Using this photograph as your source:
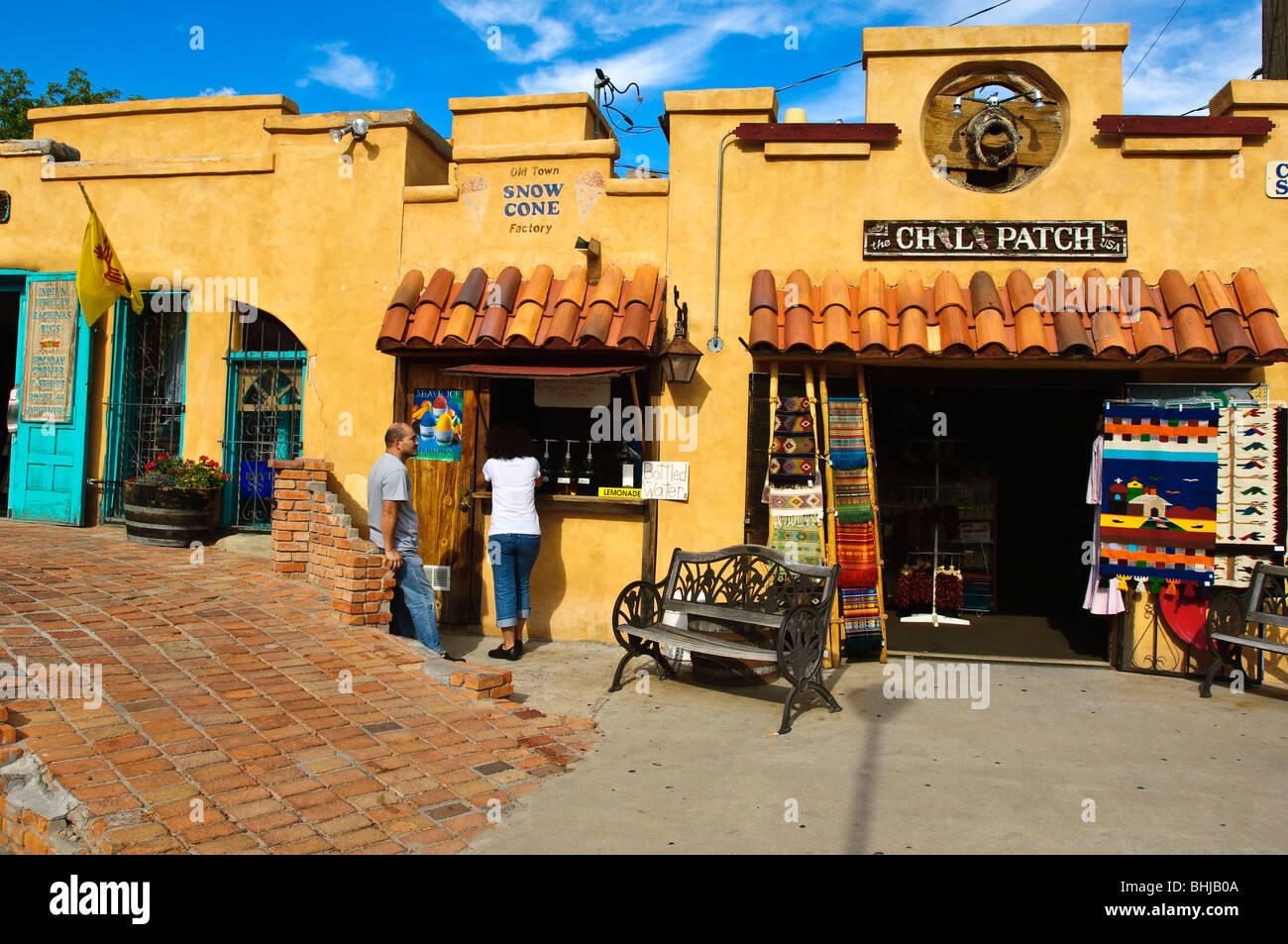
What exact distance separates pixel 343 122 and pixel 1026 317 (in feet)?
22.2

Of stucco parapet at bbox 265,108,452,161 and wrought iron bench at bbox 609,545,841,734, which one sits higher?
stucco parapet at bbox 265,108,452,161

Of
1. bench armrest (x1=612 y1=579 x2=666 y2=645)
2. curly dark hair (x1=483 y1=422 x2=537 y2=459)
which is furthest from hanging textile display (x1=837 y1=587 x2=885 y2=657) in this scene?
curly dark hair (x1=483 y1=422 x2=537 y2=459)

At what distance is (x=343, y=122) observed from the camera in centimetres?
904

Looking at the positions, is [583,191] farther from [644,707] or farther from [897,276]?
[644,707]

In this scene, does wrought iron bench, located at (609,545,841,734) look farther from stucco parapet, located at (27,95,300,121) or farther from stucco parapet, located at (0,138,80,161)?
stucco parapet, located at (0,138,80,161)

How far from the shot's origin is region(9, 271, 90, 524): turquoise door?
9633 millimetres

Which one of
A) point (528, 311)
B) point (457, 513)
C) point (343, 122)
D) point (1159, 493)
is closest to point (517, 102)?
point (343, 122)

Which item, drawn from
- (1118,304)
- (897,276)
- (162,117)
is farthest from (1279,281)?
(162,117)

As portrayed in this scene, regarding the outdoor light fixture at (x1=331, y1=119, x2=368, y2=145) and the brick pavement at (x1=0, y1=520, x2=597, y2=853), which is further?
the outdoor light fixture at (x1=331, y1=119, x2=368, y2=145)

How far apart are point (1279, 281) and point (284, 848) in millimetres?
8549

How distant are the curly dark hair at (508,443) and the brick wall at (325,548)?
1.33 meters

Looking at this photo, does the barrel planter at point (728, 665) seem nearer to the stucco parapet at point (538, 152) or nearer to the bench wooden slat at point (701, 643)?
the bench wooden slat at point (701, 643)

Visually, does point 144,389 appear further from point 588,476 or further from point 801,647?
point 801,647

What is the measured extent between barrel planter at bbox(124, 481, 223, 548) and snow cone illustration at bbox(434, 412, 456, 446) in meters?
2.34
